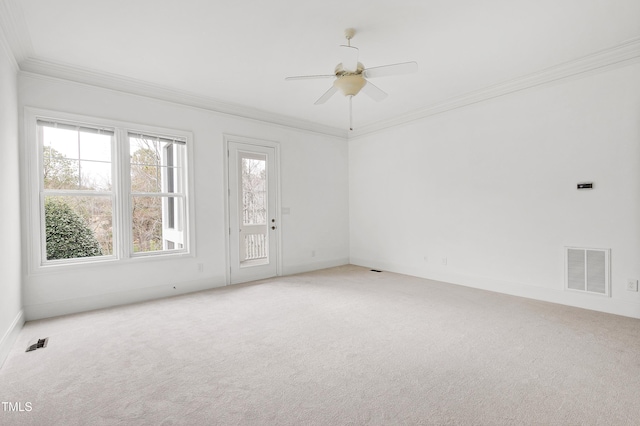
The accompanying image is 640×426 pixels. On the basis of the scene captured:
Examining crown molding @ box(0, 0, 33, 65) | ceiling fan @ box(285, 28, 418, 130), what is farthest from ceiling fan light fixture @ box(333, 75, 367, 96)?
crown molding @ box(0, 0, 33, 65)

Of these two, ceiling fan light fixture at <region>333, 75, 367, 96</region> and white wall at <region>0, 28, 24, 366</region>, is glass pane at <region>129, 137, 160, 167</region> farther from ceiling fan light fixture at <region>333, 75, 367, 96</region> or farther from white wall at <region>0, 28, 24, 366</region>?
ceiling fan light fixture at <region>333, 75, 367, 96</region>

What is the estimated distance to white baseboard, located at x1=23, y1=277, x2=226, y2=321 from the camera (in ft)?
11.0

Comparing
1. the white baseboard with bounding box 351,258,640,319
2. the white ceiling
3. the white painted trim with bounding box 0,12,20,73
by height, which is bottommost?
the white baseboard with bounding box 351,258,640,319

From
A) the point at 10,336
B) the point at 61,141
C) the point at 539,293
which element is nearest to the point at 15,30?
the point at 61,141

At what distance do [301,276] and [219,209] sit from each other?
5.86 ft

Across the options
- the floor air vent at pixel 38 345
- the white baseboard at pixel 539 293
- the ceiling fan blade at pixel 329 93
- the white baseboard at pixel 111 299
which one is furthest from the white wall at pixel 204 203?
the ceiling fan blade at pixel 329 93

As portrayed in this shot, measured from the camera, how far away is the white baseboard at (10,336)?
2.44m

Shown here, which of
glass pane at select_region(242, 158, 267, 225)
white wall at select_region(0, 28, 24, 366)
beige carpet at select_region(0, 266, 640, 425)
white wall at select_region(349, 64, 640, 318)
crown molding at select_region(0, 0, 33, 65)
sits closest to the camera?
beige carpet at select_region(0, 266, 640, 425)

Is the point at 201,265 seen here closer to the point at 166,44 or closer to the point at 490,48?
the point at 166,44

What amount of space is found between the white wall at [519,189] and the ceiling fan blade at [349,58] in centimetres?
246

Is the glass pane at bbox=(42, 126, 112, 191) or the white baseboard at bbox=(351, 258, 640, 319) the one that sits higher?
the glass pane at bbox=(42, 126, 112, 191)

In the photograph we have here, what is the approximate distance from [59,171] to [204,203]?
65.4 inches

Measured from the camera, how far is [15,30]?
8.79 feet

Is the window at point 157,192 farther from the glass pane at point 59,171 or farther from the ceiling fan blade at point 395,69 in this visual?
the ceiling fan blade at point 395,69
